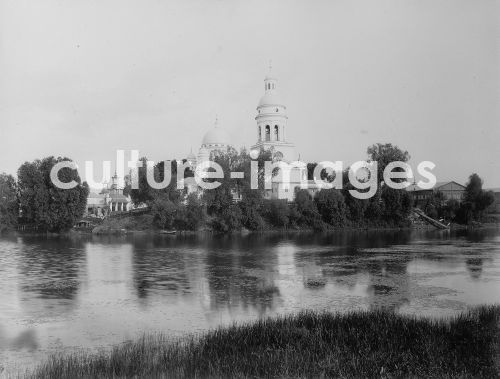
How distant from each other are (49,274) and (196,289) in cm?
763

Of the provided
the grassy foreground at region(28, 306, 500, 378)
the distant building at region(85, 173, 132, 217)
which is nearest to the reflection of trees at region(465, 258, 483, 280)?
the grassy foreground at region(28, 306, 500, 378)

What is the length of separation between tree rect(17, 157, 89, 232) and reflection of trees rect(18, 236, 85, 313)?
16.5 metres

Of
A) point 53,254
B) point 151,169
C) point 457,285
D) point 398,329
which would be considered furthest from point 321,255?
point 151,169

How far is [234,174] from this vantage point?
5791 cm

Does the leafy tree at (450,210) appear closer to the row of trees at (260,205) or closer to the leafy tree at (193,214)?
the row of trees at (260,205)

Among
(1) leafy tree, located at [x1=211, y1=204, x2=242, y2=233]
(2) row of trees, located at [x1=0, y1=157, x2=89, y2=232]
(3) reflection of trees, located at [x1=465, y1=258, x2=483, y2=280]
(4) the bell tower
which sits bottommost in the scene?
(3) reflection of trees, located at [x1=465, y1=258, x2=483, y2=280]

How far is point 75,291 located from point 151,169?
45280 millimetres

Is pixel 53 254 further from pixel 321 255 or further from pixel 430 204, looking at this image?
pixel 430 204

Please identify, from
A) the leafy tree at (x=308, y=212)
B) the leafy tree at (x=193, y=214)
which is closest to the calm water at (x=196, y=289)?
the leafy tree at (x=193, y=214)

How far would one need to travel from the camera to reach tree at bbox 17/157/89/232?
54.2m

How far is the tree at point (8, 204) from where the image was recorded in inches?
2217

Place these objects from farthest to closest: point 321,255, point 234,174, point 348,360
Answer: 1. point 234,174
2. point 321,255
3. point 348,360

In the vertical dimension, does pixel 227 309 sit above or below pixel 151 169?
below

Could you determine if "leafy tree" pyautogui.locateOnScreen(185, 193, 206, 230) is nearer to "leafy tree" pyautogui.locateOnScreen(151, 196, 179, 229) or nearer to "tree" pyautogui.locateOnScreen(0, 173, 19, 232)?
"leafy tree" pyautogui.locateOnScreen(151, 196, 179, 229)
